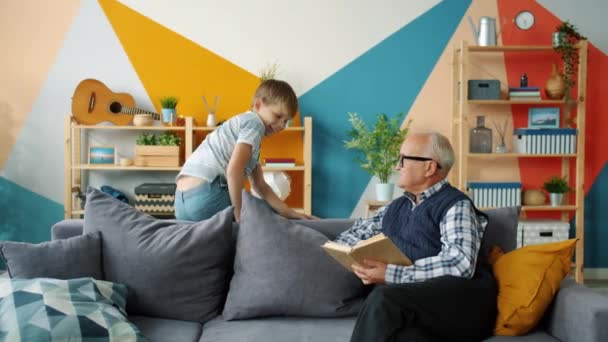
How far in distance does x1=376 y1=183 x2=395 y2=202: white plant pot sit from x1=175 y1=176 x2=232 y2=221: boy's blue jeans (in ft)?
7.43

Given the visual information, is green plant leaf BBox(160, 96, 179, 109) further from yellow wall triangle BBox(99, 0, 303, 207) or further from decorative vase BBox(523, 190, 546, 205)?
decorative vase BBox(523, 190, 546, 205)

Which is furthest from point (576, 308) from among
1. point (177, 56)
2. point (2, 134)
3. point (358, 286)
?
point (2, 134)

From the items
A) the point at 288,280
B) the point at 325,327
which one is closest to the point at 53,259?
the point at 288,280

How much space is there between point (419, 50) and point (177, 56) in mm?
1911

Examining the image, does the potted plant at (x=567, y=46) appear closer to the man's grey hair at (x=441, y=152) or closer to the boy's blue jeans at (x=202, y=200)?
the man's grey hair at (x=441, y=152)

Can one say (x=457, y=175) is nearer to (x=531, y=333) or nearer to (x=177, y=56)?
(x=177, y=56)

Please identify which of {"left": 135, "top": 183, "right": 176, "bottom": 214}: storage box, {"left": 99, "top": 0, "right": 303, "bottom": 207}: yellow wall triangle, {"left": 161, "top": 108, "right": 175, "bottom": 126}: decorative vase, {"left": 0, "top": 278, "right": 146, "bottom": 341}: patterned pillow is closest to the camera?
{"left": 0, "top": 278, "right": 146, "bottom": 341}: patterned pillow

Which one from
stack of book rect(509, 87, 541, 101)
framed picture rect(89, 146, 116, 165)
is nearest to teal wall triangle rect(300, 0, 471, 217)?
stack of book rect(509, 87, 541, 101)

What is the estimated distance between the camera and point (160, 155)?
4.95 m

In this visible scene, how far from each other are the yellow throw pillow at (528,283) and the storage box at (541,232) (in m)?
2.74

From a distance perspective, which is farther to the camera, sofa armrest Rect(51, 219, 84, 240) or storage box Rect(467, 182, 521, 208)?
storage box Rect(467, 182, 521, 208)

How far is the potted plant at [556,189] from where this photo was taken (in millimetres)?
5129

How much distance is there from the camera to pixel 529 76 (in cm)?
533

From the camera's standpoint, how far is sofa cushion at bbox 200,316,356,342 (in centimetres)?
226
